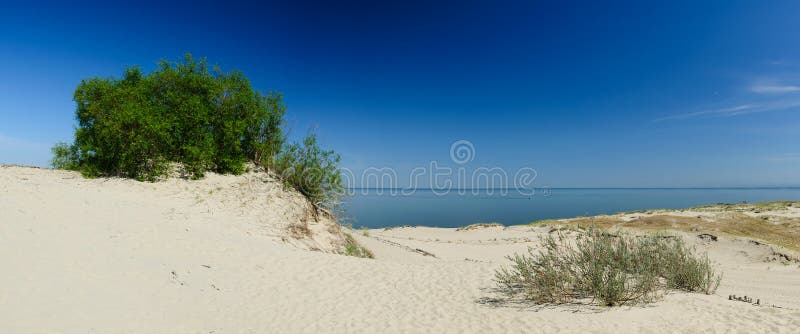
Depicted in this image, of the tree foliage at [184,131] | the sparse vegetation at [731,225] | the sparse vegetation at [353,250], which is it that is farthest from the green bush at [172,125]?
the sparse vegetation at [731,225]

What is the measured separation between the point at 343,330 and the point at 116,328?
397cm

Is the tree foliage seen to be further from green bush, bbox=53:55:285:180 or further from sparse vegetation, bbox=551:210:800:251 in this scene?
sparse vegetation, bbox=551:210:800:251

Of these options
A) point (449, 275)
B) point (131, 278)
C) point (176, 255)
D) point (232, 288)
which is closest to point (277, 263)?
point (232, 288)

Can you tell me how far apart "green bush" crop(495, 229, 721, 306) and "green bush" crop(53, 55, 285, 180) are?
14.8 m

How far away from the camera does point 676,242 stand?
9852 mm

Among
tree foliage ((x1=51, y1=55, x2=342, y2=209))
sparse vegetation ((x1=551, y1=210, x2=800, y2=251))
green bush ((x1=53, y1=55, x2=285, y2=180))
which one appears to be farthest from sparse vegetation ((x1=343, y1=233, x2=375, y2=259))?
sparse vegetation ((x1=551, y1=210, x2=800, y2=251))

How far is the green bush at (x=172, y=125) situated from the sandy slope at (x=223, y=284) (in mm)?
2108

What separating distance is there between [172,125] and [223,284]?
454 inches

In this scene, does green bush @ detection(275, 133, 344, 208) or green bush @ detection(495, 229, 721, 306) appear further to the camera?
green bush @ detection(275, 133, 344, 208)

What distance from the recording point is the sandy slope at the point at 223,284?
20.6 feet

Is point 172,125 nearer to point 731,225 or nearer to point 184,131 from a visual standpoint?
point 184,131

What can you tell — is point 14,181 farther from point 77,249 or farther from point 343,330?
point 343,330

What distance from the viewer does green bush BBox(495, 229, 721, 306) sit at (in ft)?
24.9

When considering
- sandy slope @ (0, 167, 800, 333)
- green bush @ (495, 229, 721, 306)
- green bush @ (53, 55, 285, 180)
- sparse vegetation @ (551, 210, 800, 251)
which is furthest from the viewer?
sparse vegetation @ (551, 210, 800, 251)
